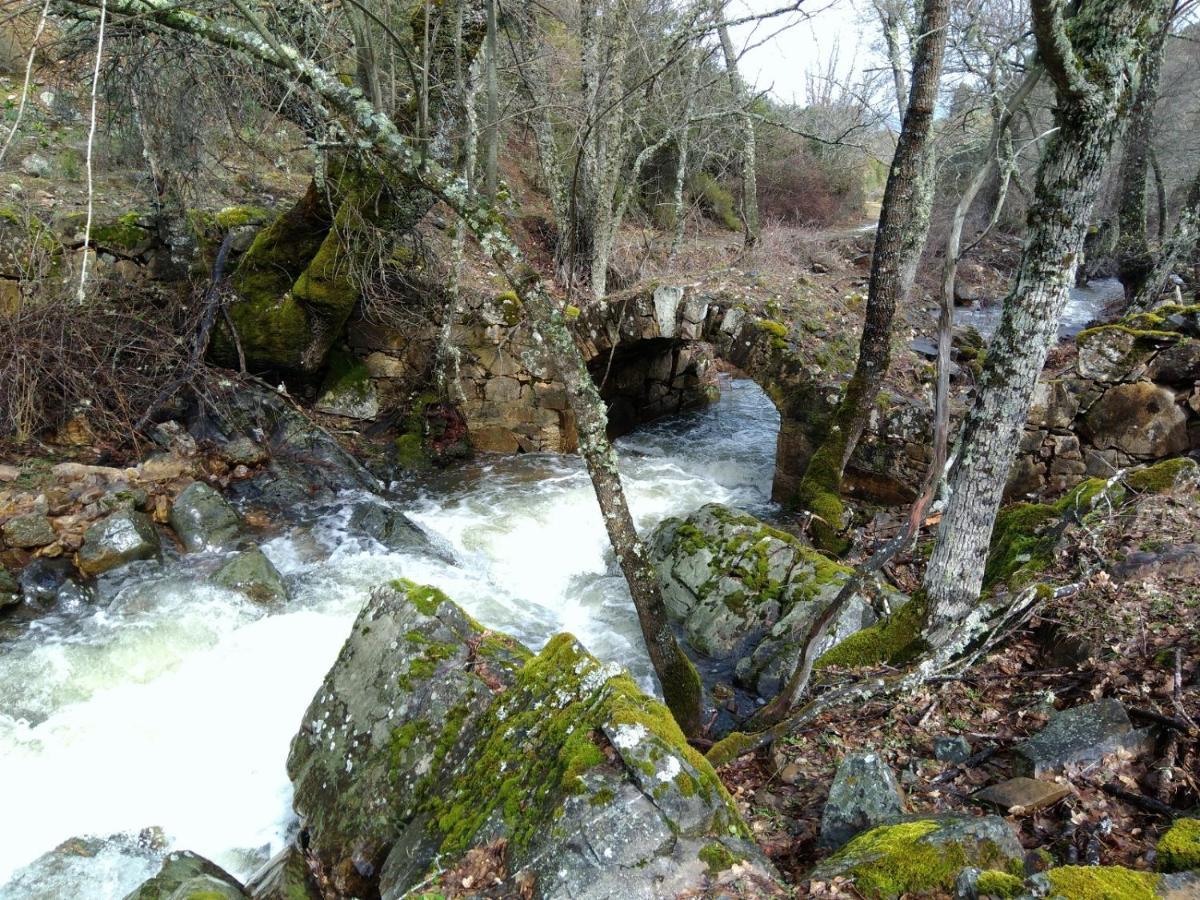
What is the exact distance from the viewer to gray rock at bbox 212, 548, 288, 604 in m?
6.16

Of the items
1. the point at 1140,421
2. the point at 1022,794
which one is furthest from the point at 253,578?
the point at 1140,421

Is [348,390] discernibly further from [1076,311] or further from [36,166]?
[1076,311]

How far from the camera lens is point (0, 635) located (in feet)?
17.7

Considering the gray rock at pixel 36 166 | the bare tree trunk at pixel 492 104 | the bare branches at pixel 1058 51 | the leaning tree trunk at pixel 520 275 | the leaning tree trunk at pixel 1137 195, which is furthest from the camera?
the leaning tree trunk at pixel 1137 195

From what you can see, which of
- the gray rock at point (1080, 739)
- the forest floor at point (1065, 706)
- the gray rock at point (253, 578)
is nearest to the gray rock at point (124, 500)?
the gray rock at point (253, 578)

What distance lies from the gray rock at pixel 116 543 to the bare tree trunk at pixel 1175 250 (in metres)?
11.6

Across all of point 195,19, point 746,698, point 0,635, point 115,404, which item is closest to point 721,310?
point 746,698

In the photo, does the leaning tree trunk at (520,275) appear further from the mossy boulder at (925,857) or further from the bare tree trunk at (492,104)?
the mossy boulder at (925,857)

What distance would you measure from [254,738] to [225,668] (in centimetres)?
78

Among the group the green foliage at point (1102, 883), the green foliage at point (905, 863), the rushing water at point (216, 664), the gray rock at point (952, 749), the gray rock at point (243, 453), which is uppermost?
the green foliage at point (1102, 883)

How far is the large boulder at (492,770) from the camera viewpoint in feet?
7.87

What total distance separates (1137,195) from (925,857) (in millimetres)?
12323

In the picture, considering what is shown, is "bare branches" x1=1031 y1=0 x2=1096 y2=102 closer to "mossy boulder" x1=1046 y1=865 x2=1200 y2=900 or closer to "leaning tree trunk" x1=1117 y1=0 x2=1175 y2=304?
"mossy boulder" x1=1046 y1=865 x2=1200 y2=900

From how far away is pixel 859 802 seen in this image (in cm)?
276
